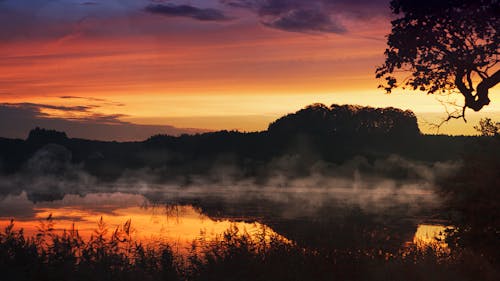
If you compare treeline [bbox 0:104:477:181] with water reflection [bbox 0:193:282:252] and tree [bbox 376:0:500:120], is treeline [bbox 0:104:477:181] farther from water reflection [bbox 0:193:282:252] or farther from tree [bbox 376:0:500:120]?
tree [bbox 376:0:500:120]

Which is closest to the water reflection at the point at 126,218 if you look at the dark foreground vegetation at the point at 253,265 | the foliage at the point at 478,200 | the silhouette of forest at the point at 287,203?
the silhouette of forest at the point at 287,203

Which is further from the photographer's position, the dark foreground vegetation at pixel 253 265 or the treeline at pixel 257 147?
the treeline at pixel 257 147

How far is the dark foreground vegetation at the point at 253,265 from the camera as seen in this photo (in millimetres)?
17719

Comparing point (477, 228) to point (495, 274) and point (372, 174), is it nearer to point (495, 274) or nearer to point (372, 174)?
point (495, 274)

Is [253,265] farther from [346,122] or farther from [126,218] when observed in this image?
[346,122]

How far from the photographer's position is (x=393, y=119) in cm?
10650

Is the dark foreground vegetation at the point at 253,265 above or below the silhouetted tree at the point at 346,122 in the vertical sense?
below

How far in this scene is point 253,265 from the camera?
18547mm

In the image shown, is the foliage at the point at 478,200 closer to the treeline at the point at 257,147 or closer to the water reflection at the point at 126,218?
the water reflection at the point at 126,218

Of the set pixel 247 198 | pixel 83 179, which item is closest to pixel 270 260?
pixel 247 198

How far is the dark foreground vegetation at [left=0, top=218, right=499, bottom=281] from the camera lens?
1772 centimetres

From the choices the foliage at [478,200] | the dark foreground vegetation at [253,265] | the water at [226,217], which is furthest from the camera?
the water at [226,217]

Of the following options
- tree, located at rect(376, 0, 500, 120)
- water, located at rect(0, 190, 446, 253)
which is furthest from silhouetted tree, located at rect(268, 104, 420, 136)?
tree, located at rect(376, 0, 500, 120)

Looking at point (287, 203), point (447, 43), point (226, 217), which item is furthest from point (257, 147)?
point (447, 43)
